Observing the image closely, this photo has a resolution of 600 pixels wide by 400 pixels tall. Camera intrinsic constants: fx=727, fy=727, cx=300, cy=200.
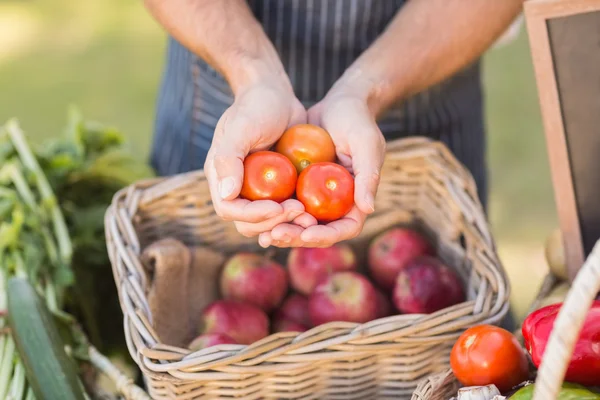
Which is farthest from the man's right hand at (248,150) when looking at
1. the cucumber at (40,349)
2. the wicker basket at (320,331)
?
the cucumber at (40,349)

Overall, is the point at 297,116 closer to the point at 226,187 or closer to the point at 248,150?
the point at 248,150

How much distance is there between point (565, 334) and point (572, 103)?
0.56m

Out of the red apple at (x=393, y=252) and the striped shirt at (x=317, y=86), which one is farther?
the striped shirt at (x=317, y=86)

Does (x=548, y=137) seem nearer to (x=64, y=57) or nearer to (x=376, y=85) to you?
(x=376, y=85)

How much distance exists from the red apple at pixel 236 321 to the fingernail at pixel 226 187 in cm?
36

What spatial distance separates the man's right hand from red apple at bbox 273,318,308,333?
35 cm

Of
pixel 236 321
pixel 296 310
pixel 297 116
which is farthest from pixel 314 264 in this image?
pixel 297 116

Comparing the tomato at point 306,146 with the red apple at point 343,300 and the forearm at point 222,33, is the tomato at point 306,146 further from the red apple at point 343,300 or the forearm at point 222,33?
the red apple at point 343,300

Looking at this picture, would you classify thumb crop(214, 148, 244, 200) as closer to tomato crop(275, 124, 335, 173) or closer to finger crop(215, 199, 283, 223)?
finger crop(215, 199, 283, 223)

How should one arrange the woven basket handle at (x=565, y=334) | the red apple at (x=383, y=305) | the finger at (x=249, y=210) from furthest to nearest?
1. the red apple at (x=383, y=305)
2. the finger at (x=249, y=210)
3. the woven basket handle at (x=565, y=334)

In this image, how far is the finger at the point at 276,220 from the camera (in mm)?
1159

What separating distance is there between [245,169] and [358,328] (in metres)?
0.32

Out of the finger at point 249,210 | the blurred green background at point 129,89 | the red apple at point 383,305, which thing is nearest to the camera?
the finger at point 249,210

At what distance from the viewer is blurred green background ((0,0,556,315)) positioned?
3.53 m
